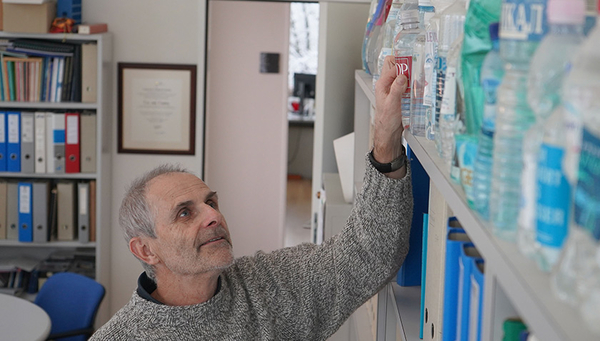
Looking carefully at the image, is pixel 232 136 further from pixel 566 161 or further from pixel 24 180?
pixel 566 161

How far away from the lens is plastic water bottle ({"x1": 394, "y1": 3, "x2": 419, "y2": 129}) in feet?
4.47

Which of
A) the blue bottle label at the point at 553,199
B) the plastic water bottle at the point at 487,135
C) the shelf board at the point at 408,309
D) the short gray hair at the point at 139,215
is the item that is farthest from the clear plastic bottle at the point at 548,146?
the short gray hair at the point at 139,215

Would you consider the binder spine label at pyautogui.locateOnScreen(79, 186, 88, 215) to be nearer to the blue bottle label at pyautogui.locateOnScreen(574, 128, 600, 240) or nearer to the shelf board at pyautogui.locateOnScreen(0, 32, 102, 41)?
the shelf board at pyautogui.locateOnScreen(0, 32, 102, 41)

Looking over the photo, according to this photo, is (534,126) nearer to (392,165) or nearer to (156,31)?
(392,165)

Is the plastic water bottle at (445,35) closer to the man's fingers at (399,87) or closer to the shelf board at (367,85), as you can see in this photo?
the man's fingers at (399,87)

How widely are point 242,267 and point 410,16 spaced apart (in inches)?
34.0

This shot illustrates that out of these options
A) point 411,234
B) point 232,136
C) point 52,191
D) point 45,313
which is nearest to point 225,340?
point 411,234

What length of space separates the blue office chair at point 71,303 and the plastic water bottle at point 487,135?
2639mm

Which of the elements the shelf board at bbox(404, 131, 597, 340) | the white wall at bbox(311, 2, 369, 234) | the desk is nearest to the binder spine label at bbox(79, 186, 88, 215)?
the desk

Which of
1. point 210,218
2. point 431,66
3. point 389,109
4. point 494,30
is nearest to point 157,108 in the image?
point 210,218

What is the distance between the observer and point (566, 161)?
526 mm

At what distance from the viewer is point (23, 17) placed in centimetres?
362

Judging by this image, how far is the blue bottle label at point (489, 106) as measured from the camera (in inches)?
28.3

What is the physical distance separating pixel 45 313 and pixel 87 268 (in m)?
1.11
